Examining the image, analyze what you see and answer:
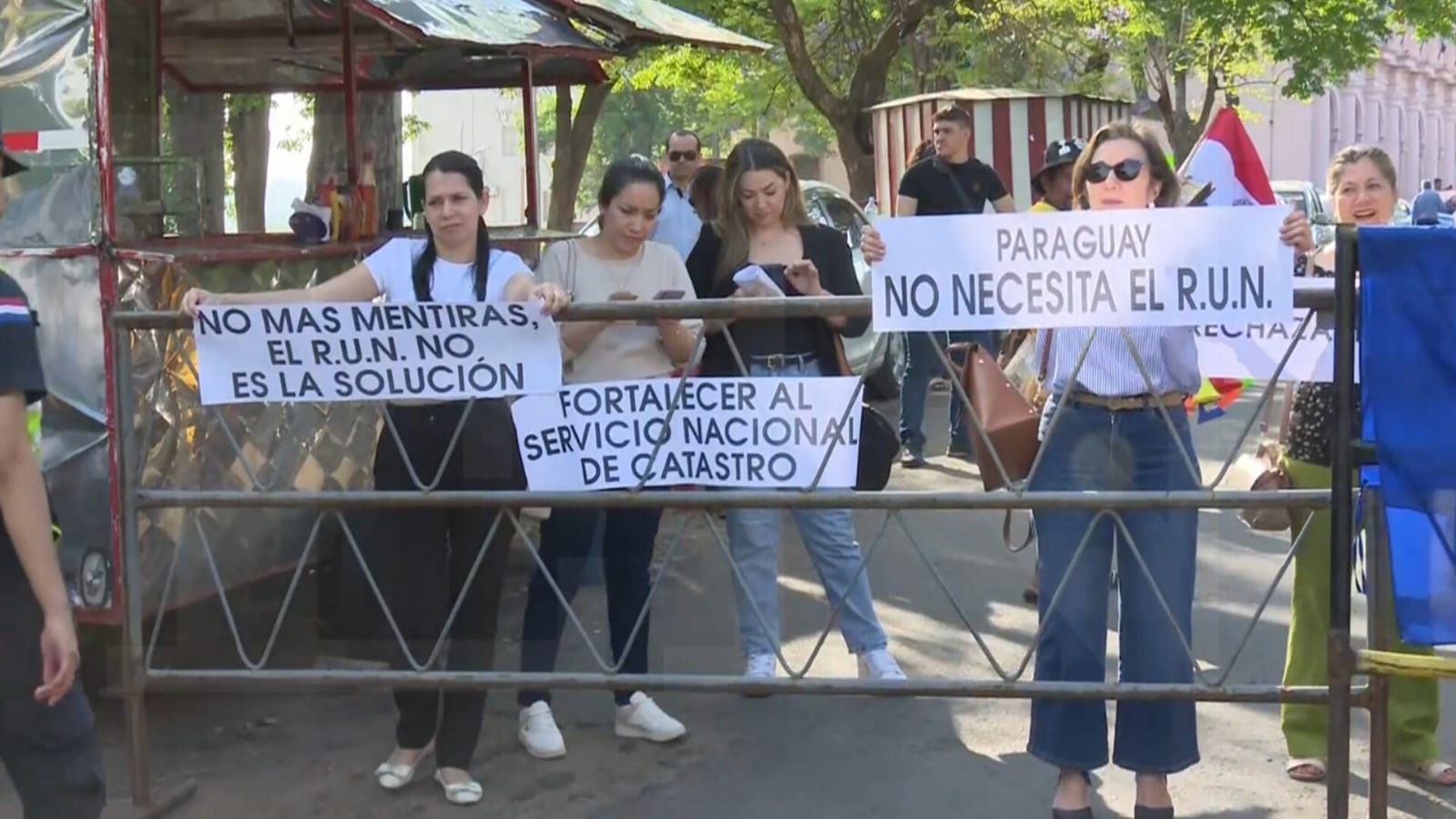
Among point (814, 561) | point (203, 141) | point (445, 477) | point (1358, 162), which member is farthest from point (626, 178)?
point (203, 141)

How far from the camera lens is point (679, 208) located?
28.8 feet

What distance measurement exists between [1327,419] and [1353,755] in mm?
1135

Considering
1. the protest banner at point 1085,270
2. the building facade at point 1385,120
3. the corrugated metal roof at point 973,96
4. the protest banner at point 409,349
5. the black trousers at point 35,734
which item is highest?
the building facade at point 1385,120

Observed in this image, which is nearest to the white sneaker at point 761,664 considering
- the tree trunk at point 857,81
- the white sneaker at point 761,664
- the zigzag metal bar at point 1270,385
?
the white sneaker at point 761,664

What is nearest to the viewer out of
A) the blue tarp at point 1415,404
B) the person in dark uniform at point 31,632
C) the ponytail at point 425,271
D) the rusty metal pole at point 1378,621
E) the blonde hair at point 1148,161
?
the person in dark uniform at point 31,632

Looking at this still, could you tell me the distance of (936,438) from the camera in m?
11.6

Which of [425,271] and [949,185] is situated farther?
[949,185]

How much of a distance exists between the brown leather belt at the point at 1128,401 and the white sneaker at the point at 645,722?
1.79 meters

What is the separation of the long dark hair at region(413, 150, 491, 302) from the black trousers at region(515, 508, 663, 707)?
0.80 meters

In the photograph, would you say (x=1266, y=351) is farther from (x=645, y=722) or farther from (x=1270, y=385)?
(x=645, y=722)

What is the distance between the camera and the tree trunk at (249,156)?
912 cm

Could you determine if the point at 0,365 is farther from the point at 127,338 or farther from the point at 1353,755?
the point at 1353,755

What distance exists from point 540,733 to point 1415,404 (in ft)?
9.14

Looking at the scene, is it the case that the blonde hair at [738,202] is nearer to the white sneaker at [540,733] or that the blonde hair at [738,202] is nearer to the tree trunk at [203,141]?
the white sneaker at [540,733]
